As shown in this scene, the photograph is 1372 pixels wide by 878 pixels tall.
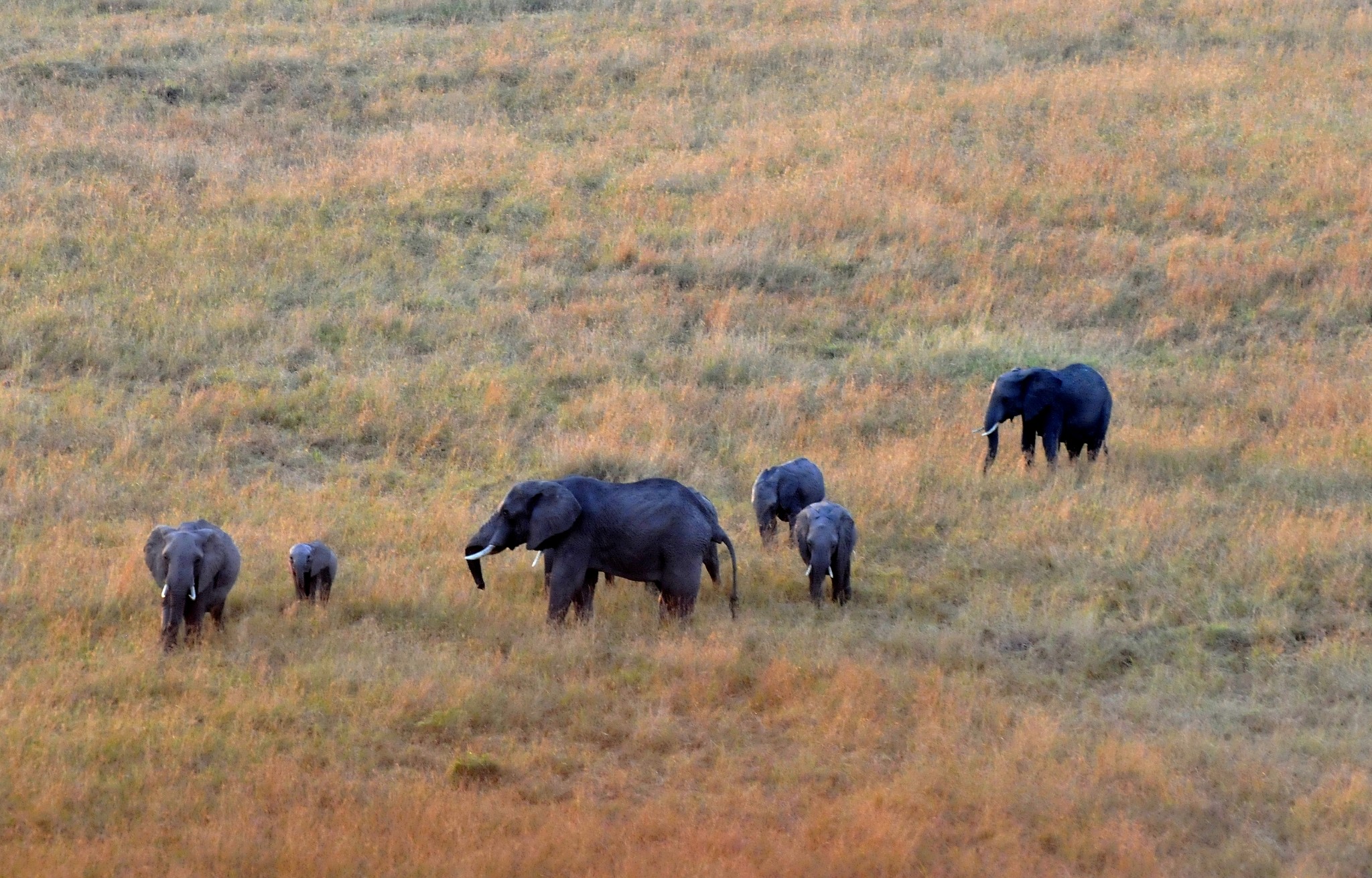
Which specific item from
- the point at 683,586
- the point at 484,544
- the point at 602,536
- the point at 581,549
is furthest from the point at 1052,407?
the point at 484,544

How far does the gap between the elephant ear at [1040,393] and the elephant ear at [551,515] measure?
6048 mm

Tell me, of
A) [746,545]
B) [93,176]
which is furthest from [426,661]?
[93,176]

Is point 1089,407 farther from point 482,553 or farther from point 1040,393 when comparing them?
point 482,553

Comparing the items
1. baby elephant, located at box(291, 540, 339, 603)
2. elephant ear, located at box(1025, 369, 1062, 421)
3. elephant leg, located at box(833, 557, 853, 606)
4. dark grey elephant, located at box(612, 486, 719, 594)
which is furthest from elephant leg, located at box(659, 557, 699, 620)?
elephant ear, located at box(1025, 369, 1062, 421)

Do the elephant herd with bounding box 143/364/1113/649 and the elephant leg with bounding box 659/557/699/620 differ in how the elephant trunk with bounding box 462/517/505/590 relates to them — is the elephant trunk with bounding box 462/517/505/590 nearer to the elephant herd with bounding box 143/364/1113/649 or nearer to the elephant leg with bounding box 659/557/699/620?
the elephant herd with bounding box 143/364/1113/649

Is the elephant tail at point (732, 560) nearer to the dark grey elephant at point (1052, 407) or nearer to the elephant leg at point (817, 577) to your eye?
the elephant leg at point (817, 577)

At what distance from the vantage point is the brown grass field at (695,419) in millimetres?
8406

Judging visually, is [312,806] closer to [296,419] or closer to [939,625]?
[939,625]

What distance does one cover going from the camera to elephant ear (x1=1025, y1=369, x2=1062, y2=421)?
15.0 meters

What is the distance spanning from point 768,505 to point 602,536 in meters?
2.33

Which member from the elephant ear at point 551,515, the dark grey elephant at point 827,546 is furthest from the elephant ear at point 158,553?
the dark grey elephant at point 827,546

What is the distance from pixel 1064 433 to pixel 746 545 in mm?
4313

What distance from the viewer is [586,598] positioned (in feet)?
36.6

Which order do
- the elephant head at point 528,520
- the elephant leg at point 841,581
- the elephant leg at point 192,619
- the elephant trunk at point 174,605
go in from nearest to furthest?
the elephant trunk at point 174,605, the elephant leg at point 192,619, the elephant head at point 528,520, the elephant leg at point 841,581
